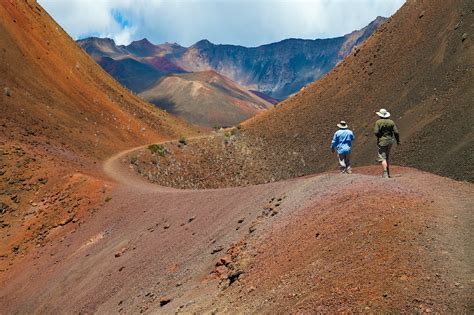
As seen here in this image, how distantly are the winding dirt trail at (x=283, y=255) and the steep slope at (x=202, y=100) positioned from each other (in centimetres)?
11640

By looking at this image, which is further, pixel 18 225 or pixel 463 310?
pixel 18 225

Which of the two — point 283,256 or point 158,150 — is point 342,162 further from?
point 158,150

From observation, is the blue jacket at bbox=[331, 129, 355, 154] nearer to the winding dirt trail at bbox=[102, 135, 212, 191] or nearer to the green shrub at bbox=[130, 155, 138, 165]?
the winding dirt trail at bbox=[102, 135, 212, 191]

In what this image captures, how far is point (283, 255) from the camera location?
9.48 meters

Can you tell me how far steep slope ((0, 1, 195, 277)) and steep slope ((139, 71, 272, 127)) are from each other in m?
75.7

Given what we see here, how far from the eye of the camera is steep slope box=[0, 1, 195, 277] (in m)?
25.1

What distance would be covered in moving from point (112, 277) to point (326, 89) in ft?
111

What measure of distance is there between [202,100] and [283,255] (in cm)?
14521

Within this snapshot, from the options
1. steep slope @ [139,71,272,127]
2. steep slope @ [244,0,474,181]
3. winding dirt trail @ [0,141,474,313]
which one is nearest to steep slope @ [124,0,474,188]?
steep slope @ [244,0,474,181]

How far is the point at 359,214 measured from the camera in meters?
9.43

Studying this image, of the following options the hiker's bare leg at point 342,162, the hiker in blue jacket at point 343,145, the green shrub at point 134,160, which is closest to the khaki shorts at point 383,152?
the hiker in blue jacket at point 343,145

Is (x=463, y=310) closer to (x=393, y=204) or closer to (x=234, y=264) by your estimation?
(x=393, y=204)

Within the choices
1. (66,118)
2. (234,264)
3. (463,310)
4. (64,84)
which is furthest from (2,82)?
(463,310)

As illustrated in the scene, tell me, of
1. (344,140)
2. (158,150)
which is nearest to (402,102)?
(344,140)
